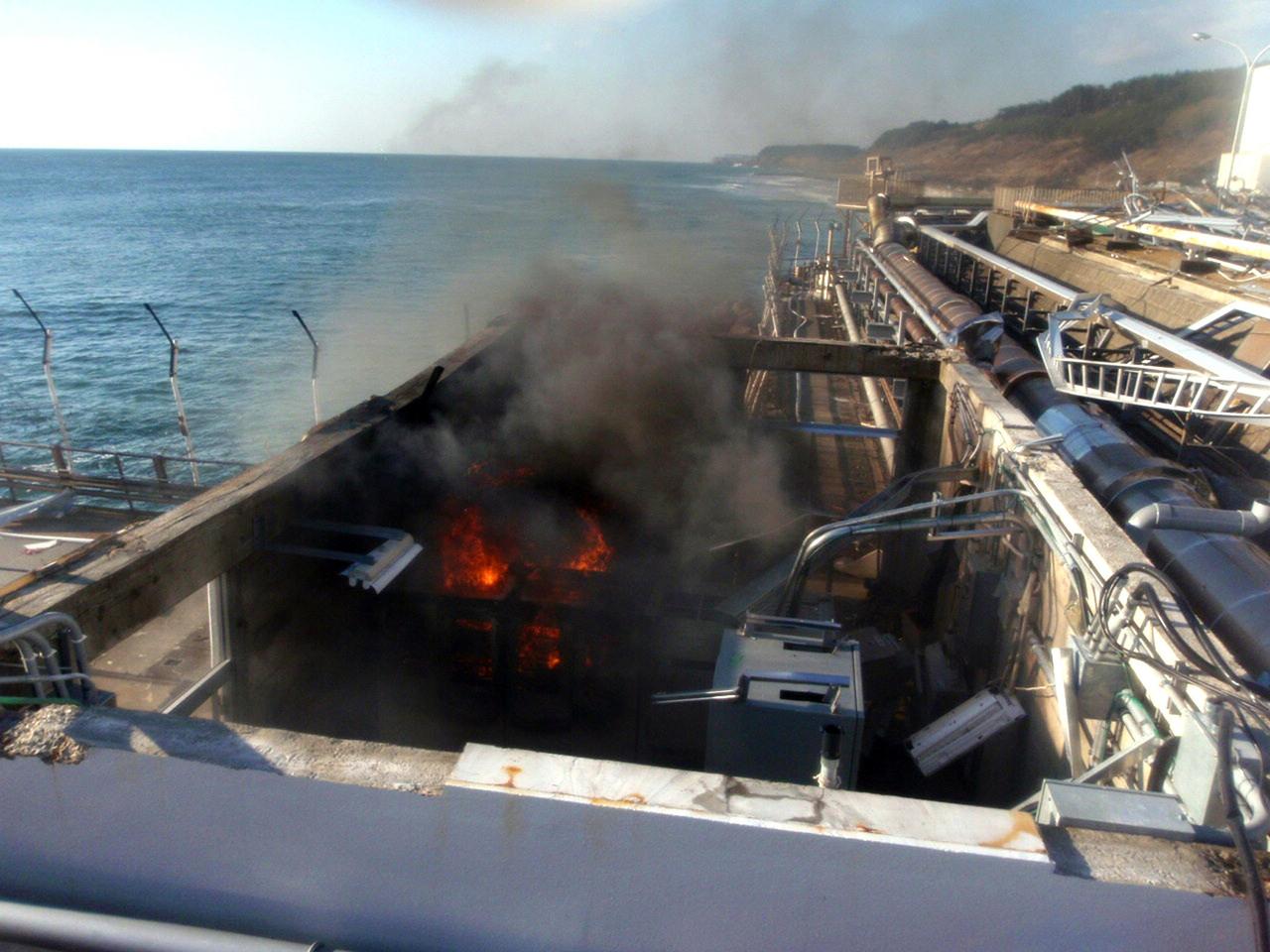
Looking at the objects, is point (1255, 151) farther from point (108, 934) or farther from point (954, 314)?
point (108, 934)

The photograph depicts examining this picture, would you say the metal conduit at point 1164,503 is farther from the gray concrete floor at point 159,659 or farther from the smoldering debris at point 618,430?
the gray concrete floor at point 159,659

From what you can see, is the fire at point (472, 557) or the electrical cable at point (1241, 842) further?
the fire at point (472, 557)

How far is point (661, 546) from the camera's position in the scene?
432 inches

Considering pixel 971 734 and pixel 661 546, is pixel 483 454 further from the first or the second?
pixel 971 734

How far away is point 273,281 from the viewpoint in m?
54.6

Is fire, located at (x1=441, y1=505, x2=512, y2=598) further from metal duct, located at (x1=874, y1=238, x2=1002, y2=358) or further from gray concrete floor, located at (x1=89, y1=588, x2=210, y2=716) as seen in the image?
metal duct, located at (x1=874, y1=238, x2=1002, y2=358)

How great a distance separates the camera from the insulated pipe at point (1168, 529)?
4.66 m

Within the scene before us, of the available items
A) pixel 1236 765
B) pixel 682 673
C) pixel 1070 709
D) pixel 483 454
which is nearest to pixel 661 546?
pixel 483 454

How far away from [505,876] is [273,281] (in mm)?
57875

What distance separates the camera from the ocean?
2834 cm

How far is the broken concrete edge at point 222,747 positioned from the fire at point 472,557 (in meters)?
4.87

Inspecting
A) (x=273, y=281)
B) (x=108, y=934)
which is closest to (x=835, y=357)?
(x=108, y=934)

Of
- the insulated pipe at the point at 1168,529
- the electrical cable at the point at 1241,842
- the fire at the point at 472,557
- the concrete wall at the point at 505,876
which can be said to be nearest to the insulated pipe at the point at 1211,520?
the insulated pipe at the point at 1168,529

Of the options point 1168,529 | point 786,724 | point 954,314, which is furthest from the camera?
point 954,314
